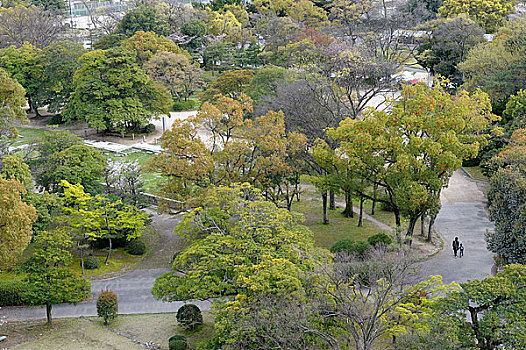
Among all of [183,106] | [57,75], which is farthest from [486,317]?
[57,75]

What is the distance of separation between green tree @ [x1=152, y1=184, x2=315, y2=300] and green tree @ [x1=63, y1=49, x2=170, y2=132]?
26.1m

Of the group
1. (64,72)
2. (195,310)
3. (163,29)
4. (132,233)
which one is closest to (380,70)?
(132,233)

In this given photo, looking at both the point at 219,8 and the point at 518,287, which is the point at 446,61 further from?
the point at 518,287

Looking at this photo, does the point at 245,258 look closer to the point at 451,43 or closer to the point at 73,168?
the point at 73,168

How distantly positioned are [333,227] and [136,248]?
11130mm

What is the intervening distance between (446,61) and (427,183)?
114ft

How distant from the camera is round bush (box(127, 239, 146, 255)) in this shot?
3403cm

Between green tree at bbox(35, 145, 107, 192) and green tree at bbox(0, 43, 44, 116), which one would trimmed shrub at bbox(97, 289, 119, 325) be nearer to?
green tree at bbox(35, 145, 107, 192)

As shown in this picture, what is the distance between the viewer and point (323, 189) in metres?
33.3

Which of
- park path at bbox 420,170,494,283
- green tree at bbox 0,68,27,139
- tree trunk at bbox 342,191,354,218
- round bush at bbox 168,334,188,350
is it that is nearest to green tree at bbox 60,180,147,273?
green tree at bbox 0,68,27,139

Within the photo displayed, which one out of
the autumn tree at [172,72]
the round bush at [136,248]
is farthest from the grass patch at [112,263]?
the autumn tree at [172,72]

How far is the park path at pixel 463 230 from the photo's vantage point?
31031mm

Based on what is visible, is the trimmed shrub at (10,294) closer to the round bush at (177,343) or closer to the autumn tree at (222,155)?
the round bush at (177,343)

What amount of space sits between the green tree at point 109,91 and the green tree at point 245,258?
2613 cm
